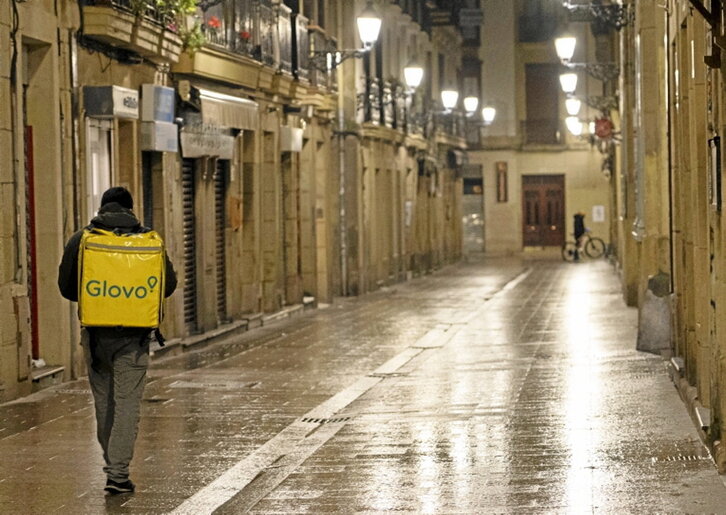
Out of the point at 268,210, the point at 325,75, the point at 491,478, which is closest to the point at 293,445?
the point at 491,478

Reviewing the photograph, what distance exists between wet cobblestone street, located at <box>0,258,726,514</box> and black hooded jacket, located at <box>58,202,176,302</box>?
1.16 metres

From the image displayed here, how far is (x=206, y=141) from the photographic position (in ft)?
73.7

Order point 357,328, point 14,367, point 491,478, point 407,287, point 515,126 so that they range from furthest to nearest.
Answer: point 515,126 < point 407,287 < point 357,328 < point 14,367 < point 491,478

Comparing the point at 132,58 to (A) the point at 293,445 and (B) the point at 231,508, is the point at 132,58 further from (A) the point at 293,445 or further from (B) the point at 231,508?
(B) the point at 231,508

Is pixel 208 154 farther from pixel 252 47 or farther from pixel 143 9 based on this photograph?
pixel 143 9

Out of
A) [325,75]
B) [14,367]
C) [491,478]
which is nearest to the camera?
[491,478]

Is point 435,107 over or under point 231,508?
over

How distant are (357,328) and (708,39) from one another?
13.7 m

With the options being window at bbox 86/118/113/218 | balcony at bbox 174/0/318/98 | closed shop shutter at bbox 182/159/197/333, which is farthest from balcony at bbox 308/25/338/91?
window at bbox 86/118/113/218

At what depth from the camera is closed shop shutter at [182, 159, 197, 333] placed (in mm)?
22422

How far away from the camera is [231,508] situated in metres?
9.50

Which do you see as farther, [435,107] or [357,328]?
[435,107]

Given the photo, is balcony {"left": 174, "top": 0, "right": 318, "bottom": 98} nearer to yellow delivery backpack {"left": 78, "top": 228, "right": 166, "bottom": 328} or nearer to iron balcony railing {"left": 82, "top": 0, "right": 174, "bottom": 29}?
iron balcony railing {"left": 82, "top": 0, "right": 174, "bottom": 29}

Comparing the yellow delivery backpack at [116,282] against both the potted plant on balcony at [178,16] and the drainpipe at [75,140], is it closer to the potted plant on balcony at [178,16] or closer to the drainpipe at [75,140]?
the drainpipe at [75,140]
